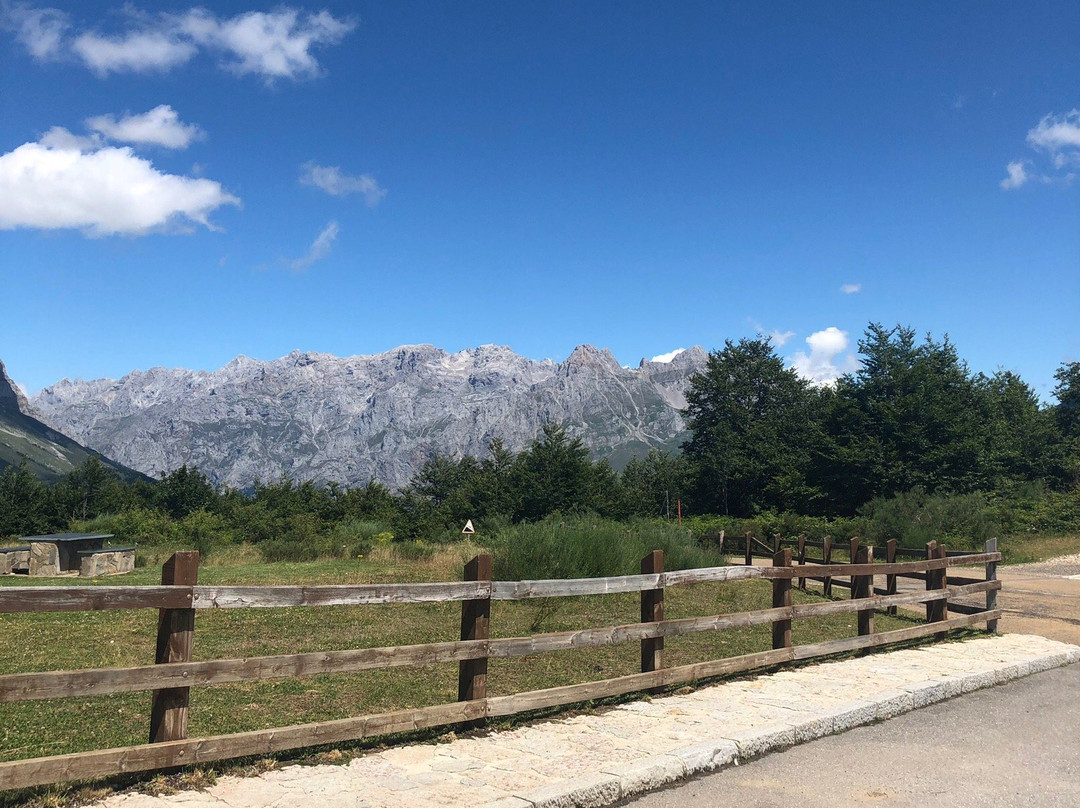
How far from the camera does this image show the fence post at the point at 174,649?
16.3ft

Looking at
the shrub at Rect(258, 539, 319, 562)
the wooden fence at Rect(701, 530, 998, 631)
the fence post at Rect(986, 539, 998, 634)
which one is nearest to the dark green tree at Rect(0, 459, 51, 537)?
the shrub at Rect(258, 539, 319, 562)

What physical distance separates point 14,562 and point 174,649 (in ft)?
70.9

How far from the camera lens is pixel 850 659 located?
10281 millimetres

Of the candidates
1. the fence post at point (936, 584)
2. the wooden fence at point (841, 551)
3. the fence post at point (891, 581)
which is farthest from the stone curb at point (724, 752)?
the fence post at point (891, 581)

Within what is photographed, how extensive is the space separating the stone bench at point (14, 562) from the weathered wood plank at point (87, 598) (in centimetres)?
2089

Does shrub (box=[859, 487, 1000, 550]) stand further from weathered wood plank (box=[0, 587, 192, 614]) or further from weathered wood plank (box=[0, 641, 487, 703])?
weathered wood plank (box=[0, 587, 192, 614])

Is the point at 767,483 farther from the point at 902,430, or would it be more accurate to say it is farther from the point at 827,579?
the point at 827,579

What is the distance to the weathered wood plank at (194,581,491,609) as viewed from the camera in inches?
207

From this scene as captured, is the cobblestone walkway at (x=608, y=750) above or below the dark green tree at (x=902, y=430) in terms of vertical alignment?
below

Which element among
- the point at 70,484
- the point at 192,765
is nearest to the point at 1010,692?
the point at 192,765

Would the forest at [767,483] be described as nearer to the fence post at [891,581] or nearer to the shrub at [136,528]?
the shrub at [136,528]

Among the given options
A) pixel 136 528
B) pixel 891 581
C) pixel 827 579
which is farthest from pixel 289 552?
pixel 891 581

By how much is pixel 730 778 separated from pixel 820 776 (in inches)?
27.3

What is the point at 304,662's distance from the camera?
5.45 meters
